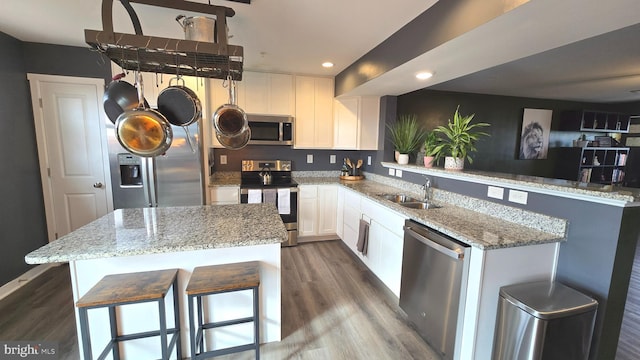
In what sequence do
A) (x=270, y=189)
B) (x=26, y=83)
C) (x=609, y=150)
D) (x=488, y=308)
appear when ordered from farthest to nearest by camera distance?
1. (x=609, y=150)
2. (x=270, y=189)
3. (x=26, y=83)
4. (x=488, y=308)

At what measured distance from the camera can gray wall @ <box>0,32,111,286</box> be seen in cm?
248

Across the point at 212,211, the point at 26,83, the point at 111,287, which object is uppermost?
the point at 26,83

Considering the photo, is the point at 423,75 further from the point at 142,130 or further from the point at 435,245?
the point at 142,130

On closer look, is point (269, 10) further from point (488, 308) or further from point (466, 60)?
point (488, 308)

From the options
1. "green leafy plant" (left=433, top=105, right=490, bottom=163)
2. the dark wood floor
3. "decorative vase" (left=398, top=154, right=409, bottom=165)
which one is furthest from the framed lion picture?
"green leafy plant" (left=433, top=105, right=490, bottom=163)

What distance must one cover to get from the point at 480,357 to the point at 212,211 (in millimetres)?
2165

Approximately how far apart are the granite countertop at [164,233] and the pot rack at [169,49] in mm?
1031

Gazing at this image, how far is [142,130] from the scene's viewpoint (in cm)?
151

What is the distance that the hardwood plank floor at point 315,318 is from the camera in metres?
1.85

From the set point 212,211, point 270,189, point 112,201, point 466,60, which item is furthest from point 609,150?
point 112,201

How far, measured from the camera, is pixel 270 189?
349 centimetres

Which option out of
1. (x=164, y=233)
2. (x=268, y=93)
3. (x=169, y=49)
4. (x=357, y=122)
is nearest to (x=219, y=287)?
(x=164, y=233)

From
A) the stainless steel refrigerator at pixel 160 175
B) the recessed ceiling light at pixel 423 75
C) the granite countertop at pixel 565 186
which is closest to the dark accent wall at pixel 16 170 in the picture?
the stainless steel refrigerator at pixel 160 175

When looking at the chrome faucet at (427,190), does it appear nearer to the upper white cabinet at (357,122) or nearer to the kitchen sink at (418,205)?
the kitchen sink at (418,205)
